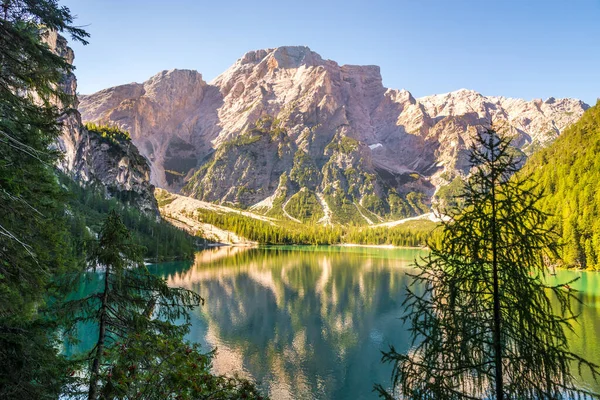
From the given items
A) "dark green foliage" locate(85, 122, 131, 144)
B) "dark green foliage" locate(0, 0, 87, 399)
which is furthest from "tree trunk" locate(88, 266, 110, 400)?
"dark green foliage" locate(85, 122, 131, 144)

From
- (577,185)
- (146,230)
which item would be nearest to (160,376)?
(146,230)

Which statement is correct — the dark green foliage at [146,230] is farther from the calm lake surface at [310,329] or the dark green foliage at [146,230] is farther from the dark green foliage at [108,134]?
the dark green foliage at [108,134]

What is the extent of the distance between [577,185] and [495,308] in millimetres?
126042

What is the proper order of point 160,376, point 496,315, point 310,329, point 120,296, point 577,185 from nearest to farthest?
1. point 496,315
2. point 160,376
3. point 120,296
4. point 310,329
5. point 577,185

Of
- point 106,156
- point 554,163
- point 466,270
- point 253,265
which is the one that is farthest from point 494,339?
point 106,156

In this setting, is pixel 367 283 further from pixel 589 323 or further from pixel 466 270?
pixel 466 270

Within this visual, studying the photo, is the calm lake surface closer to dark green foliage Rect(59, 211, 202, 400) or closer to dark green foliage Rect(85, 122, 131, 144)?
dark green foliage Rect(59, 211, 202, 400)

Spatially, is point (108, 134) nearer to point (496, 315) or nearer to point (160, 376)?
point (160, 376)

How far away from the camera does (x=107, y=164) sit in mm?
174375

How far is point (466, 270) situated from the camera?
694 cm

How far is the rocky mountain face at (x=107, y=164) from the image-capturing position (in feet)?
505

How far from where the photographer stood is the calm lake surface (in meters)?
28.9

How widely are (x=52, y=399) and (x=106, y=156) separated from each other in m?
193

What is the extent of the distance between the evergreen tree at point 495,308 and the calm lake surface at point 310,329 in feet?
5.21
